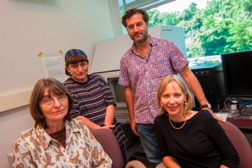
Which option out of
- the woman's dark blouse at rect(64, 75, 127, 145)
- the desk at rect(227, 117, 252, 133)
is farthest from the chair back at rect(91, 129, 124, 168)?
the desk at rect(227, 117, 252, 133)

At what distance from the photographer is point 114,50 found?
2139mm

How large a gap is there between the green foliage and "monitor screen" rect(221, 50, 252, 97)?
0.55m

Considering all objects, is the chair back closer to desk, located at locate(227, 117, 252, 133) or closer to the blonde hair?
the blonde hair

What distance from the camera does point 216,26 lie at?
2.11 meters

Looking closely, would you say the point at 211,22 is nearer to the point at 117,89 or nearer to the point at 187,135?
the point at 117,89

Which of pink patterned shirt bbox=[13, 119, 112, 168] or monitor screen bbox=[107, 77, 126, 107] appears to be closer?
pink patterned shirt bbox=[13, 119, 112, 168]

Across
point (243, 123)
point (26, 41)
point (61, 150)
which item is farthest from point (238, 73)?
point (26, 41)

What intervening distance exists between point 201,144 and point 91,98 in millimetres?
817

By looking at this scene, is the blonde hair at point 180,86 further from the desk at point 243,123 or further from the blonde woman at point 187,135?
the desk at point 243,123

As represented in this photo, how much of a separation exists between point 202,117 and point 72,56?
37.8 inches

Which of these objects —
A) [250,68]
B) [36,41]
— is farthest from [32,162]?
[250,68]

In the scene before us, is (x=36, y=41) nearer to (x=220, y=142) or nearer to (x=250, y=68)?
(x=220, y=142)

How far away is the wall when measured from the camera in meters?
1.61

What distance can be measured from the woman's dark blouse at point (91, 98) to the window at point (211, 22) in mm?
1322
